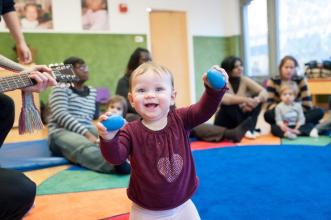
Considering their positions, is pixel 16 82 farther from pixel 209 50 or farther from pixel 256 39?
pixel 256 39

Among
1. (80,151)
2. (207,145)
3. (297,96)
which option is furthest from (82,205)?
(297,96)

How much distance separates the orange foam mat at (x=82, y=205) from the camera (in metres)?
1.45

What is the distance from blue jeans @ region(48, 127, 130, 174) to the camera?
2.09 m

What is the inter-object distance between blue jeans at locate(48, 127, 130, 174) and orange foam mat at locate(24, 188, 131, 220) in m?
0.34

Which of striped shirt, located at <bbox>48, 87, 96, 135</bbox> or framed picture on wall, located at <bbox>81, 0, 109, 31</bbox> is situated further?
framed picture on wall, located at <bbox>81, 0, 109, 31</bbox>

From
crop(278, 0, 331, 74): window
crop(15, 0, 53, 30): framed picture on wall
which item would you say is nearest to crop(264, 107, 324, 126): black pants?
crop(278, 0, 331, 74): window

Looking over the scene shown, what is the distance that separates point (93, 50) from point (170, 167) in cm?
451

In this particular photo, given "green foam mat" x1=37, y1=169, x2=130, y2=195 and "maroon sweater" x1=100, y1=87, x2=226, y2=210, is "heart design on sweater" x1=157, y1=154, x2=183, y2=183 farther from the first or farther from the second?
"green foam mat" x1=37, y1=169, x2=130, y2=195

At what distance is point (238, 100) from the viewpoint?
3.01 meters

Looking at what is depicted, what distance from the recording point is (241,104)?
3.06 metres

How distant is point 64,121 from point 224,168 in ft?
3.68

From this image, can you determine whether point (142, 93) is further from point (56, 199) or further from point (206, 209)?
point (56, 199)

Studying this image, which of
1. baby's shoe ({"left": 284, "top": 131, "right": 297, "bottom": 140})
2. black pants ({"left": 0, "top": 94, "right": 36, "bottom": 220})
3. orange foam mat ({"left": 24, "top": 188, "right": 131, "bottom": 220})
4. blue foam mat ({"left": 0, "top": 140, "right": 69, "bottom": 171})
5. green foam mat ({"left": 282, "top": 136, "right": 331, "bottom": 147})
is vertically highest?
black pants ({"left": 0, "top": 94, "right": 36, "bottom": 220})

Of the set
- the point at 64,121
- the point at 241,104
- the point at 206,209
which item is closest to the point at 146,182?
the point at 206,209
